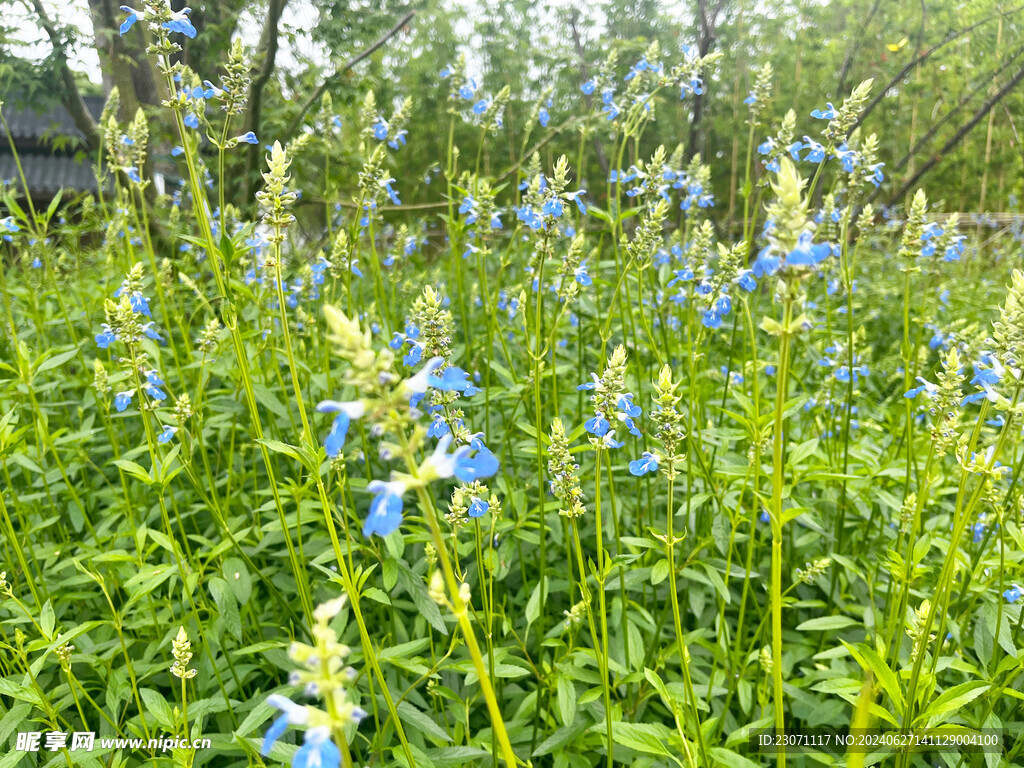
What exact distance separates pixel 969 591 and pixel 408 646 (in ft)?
7.40

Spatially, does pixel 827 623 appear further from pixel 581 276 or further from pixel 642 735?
pixel 581 276

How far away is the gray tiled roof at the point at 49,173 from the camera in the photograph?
546 inches

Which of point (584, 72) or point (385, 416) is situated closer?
point (385, 416)

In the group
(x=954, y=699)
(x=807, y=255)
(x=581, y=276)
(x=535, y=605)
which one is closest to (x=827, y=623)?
(x=954, y=699)

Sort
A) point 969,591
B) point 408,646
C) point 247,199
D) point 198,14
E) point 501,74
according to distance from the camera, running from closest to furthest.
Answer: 1. point 408,646
2. point 969,591
3. point 247,199
4. point 198,14
5. point 501,74

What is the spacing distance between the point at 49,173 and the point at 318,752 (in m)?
17.6

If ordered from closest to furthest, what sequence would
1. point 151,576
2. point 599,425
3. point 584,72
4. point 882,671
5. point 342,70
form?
point 882,671 → point 599,425 → point 151,576 → point 342,70 → point 584,72

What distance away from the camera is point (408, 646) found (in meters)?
2.23

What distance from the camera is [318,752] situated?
3.22 ft

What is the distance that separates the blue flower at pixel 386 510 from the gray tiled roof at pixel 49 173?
15328 millimetres

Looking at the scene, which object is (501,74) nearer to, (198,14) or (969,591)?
(198,14)

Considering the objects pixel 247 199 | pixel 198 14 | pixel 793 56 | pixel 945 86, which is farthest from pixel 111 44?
pixel 945 86

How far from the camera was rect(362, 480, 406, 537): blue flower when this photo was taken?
1.04 m

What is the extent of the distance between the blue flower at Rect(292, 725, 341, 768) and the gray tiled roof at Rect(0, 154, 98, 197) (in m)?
15.5
